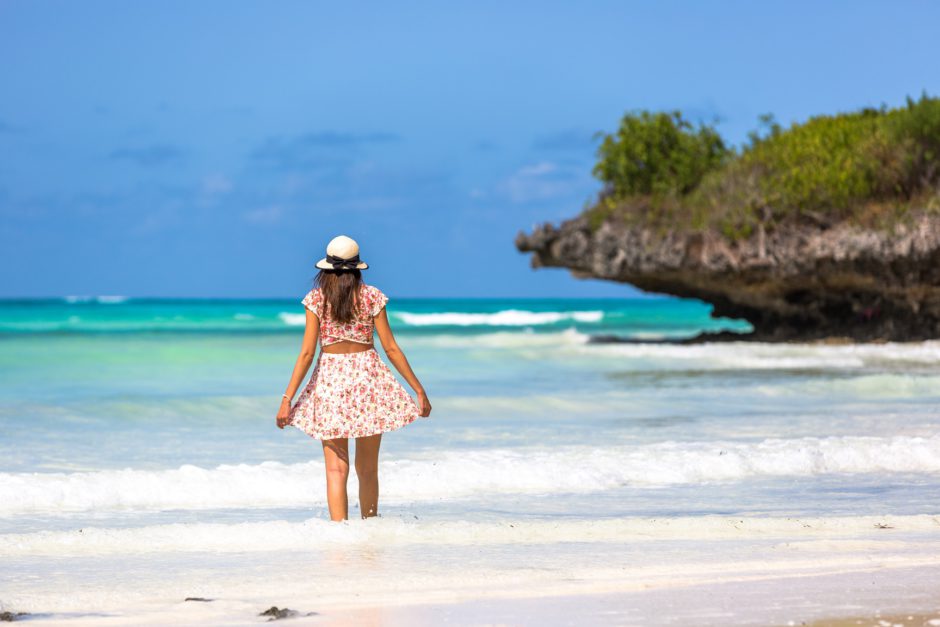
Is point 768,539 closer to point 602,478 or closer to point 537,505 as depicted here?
point 537,505

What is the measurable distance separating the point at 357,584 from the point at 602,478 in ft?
10.7

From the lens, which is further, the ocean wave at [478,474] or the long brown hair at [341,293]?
the ocean wave at [478,474]

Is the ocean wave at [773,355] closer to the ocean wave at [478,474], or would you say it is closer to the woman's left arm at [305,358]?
the ocean wave at [478,474]

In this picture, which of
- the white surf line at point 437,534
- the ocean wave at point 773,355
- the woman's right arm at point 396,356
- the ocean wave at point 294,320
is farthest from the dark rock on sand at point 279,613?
the ocean wave at point 294,320

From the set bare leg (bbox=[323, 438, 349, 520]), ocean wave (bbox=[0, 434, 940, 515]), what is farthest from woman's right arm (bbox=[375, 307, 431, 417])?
ocean wave (bbox=[0, 434, 940, 515])

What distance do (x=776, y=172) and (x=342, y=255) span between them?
19843 millimetres

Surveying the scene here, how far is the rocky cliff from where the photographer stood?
72.9ft

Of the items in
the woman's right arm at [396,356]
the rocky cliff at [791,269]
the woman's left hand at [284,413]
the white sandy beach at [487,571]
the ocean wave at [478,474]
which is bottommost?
the white sandy beach at [487,571]

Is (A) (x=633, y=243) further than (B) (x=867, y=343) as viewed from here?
Yes

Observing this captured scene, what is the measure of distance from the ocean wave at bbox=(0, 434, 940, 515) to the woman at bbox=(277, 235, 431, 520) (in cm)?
148

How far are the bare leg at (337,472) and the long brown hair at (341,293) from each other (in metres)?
0.63

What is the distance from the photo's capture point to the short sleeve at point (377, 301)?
576 cm

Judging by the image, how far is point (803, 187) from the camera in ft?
76.0

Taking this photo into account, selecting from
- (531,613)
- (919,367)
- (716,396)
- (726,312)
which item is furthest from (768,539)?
(726,312)
